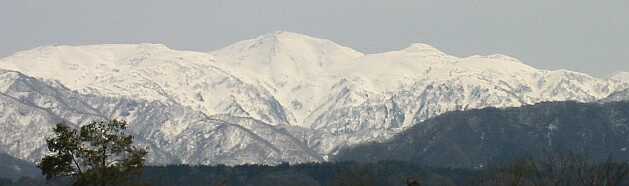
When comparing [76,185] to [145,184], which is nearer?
[76,185]

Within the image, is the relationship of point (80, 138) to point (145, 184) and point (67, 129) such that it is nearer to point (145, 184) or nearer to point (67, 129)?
point (67, 129)

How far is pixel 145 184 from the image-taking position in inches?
6644

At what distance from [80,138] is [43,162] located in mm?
6366

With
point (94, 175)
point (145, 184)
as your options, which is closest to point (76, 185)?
point (94, 175)

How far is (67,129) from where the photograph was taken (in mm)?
162375

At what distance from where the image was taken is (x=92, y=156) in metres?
162

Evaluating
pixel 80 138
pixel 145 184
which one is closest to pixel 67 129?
pixel 80 138

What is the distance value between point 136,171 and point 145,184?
4.43 m

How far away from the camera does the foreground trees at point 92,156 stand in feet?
527

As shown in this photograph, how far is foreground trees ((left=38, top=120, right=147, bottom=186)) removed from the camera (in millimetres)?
160500

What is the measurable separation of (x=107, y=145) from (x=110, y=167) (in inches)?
166

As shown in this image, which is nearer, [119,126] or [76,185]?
[76,185]

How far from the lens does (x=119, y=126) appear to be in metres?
168

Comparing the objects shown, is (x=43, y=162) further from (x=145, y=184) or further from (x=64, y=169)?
(x=145, y=184)
